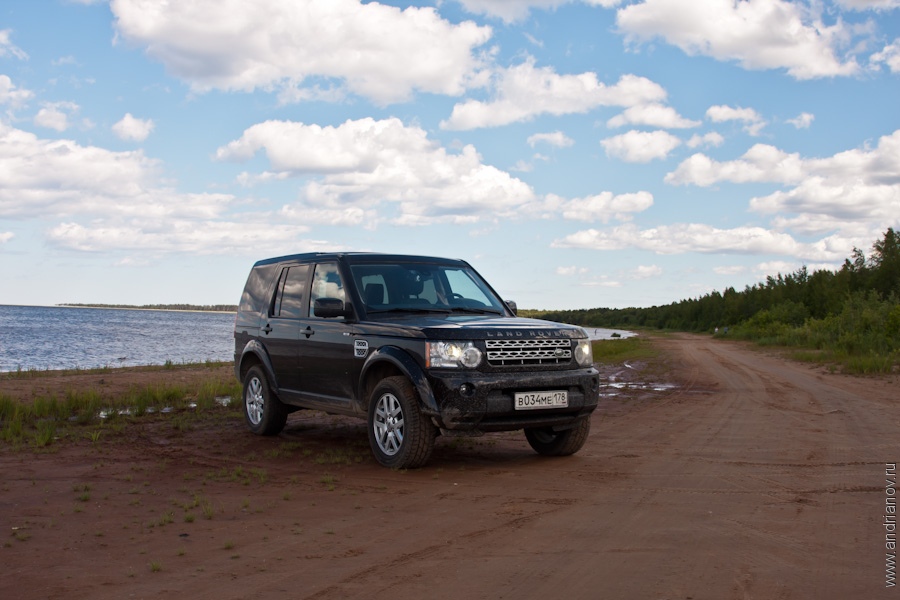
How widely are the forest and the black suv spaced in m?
13.9

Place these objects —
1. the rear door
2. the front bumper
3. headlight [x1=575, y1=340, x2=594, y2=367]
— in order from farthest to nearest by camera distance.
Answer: the rear door < headlight [x1=575, y1=340, x2=594, y2=367] < the front bumper

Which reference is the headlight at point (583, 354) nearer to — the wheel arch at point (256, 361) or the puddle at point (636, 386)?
the wheel arch at point (256, 361)

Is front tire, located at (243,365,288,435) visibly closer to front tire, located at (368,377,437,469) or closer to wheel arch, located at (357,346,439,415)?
wheel arch, located at (357,346,439,415)

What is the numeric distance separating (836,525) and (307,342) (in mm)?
5526

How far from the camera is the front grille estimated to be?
7.51 metres

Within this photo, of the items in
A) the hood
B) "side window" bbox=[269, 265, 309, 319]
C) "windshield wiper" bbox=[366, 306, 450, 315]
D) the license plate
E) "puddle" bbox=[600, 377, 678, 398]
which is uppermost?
"side window" bbox=[269, 265, 309, 319]

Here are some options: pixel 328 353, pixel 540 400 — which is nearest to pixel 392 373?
pixel 328 353

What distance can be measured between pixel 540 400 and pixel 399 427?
1284 millimetres

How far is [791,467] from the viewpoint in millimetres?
7609

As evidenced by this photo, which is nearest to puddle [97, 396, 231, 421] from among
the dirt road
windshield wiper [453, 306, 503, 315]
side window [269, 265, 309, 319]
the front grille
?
the dirt road

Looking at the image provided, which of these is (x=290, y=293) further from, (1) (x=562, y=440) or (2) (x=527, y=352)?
(1) (x=562, y=440)

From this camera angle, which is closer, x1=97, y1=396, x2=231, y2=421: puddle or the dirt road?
the dirt road

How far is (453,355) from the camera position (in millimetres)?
7418

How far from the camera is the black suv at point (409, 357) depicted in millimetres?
7430
